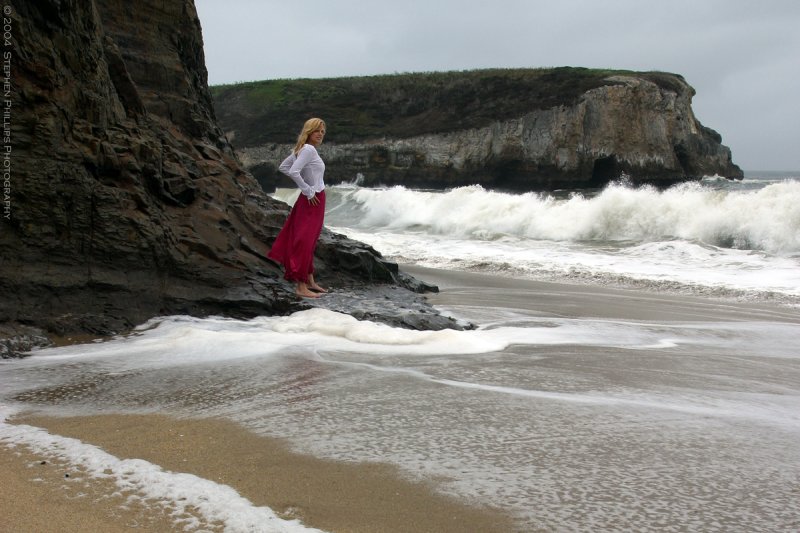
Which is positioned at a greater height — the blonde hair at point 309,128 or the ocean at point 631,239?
the blonde hair at point 309,128

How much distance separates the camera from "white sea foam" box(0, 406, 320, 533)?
7.28 feet

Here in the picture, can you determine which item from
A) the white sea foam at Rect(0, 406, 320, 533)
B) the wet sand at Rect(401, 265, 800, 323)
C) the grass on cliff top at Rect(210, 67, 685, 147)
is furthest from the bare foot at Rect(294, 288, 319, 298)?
the grass on cliff top at Rect(210, 67, 685, 147)

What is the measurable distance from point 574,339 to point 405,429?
8.91 feet

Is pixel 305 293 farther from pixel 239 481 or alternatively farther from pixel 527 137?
pixel 527 137

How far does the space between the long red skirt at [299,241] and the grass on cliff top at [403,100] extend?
35941 mm

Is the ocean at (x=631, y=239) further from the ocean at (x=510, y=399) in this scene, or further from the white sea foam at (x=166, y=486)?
the white sea foam at (x=166, y=486)

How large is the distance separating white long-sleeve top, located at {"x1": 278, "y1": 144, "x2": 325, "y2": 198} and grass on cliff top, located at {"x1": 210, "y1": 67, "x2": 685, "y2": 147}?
118ft

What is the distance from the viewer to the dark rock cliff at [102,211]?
496 centimetres

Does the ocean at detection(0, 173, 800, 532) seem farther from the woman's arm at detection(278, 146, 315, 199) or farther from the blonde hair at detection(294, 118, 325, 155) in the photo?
the blonde hair at detection(294, 118, 325, 155)

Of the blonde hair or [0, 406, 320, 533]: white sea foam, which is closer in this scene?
[0, 406, 320, 533]: white sea foam

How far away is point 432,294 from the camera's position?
8438 mm

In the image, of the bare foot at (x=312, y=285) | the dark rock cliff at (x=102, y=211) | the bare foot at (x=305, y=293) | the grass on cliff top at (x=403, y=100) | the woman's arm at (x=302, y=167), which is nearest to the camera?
the dark rock cliff at (x=102, y=211)

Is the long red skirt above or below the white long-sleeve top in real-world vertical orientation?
below

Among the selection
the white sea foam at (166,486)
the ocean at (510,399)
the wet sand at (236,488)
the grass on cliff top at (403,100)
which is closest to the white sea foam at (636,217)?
the ocean at (510,399)
